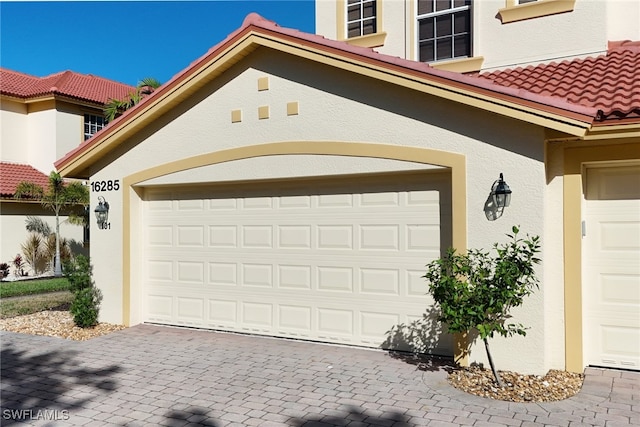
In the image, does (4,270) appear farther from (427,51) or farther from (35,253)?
(427,51)

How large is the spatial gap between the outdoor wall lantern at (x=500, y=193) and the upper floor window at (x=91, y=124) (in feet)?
62.4

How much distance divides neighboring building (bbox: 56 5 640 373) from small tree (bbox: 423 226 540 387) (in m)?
0.47

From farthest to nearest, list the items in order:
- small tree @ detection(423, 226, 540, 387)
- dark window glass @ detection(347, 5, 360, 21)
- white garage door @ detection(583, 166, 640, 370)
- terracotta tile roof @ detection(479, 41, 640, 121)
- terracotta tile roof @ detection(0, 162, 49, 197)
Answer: terracotta tile roof @ detection(0, 162, 49, 197), dark window glass @ detection(347, 5, 360, 21), white garage door @ detection(583, 166, 640, 370), terracotta tile roof @ detection(479, 41, 640, 121), small tree @ detection(423, 226, 540, 387)

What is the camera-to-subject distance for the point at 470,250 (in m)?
6.60

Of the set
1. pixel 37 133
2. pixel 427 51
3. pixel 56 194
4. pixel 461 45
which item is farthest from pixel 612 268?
pixel 37 133

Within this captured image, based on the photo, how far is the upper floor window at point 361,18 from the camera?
1073 cm

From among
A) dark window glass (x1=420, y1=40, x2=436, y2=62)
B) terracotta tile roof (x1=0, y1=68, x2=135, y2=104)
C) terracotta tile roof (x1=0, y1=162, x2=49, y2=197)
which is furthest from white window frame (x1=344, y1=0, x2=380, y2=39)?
terracotta tile roof (x1=0, y1=68, x2=135, y2=104)

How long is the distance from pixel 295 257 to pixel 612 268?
4.47 meters

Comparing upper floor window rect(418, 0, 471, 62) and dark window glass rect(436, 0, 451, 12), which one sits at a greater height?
dark window glass rect(436, 0, 451, 12)

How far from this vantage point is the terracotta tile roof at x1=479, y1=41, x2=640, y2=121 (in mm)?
→ 6141

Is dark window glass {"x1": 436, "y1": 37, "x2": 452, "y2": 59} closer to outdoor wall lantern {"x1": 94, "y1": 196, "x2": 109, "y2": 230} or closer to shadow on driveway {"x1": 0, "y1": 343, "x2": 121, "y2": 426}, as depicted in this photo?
outdoor wall lantern {"x1": 94, "y1": 196, "x2": 109, "y2": 230}

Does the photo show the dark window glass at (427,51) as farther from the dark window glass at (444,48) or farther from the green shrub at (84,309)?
the green shrub at (84,309)

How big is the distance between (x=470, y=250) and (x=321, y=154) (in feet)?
8.61

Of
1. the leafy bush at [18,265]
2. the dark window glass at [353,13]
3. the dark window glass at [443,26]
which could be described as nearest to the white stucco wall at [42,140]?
the leafy bush at [18,265]
